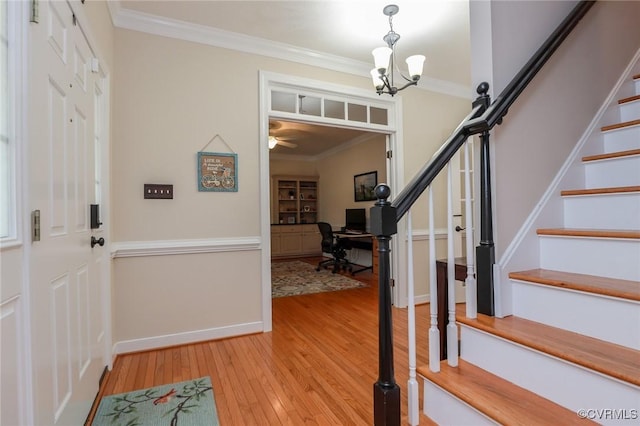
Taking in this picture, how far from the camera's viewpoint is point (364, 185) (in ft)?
20.2

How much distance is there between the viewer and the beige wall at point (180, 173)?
2330mm

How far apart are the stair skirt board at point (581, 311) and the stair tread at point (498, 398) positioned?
317 mm

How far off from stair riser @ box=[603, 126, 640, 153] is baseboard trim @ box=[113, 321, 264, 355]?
2.81 m

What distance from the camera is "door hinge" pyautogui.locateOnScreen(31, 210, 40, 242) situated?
99 cm

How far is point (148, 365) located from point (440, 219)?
3.23 metres

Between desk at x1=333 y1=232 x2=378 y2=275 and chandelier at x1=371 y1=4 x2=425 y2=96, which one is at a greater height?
chandelier at x1=371 y1=4 x2=425 y2=96

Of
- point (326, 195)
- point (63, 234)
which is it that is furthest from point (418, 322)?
point (326, 195)

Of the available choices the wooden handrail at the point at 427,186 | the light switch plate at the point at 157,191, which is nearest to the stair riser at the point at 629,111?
the wooden handrail at the point at 427,186

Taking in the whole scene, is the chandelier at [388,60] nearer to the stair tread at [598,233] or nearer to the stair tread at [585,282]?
the stair tread at [598,233]

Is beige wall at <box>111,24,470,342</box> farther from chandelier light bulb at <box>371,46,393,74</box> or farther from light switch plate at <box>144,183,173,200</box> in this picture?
chandelier light bulb at <box>371,46,393,74</box>

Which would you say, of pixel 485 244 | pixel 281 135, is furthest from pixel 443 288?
pixel 281 135

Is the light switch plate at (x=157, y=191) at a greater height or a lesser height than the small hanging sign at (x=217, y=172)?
lesser

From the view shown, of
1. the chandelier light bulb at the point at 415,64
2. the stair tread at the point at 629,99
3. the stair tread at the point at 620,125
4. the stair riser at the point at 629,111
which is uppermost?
the chandelier light bulb at the point at 415,64

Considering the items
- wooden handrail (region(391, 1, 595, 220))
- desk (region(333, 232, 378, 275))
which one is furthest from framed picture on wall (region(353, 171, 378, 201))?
wooden handrail (region(391, 1, 595, 220))
